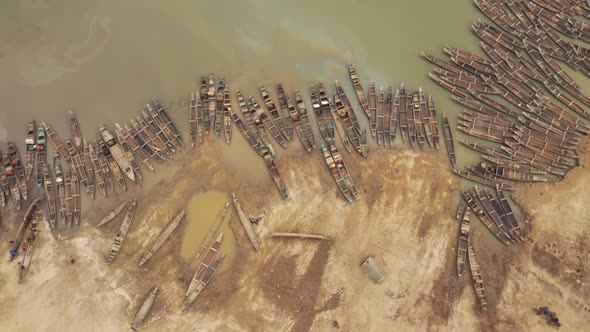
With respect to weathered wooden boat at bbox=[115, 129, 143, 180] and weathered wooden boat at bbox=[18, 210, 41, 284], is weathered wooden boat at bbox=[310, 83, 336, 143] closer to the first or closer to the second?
weathered wooden boat at bbox=[115, 129, 143, 180]

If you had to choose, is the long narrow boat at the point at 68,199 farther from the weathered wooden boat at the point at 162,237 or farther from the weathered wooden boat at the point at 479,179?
the weathered wooden boat at the point at 479,179

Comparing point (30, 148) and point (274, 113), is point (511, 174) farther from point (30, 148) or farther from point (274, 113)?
point (30, 148)

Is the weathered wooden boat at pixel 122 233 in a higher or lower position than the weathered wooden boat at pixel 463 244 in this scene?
higher

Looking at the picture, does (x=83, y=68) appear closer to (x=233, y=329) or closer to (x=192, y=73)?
(x=192, y=73)

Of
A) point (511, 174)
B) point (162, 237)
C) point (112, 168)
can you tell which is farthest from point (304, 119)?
point (511, 174)

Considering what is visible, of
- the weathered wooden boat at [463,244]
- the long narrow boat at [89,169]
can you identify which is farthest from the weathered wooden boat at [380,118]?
the long narrow boat at [89,169]
